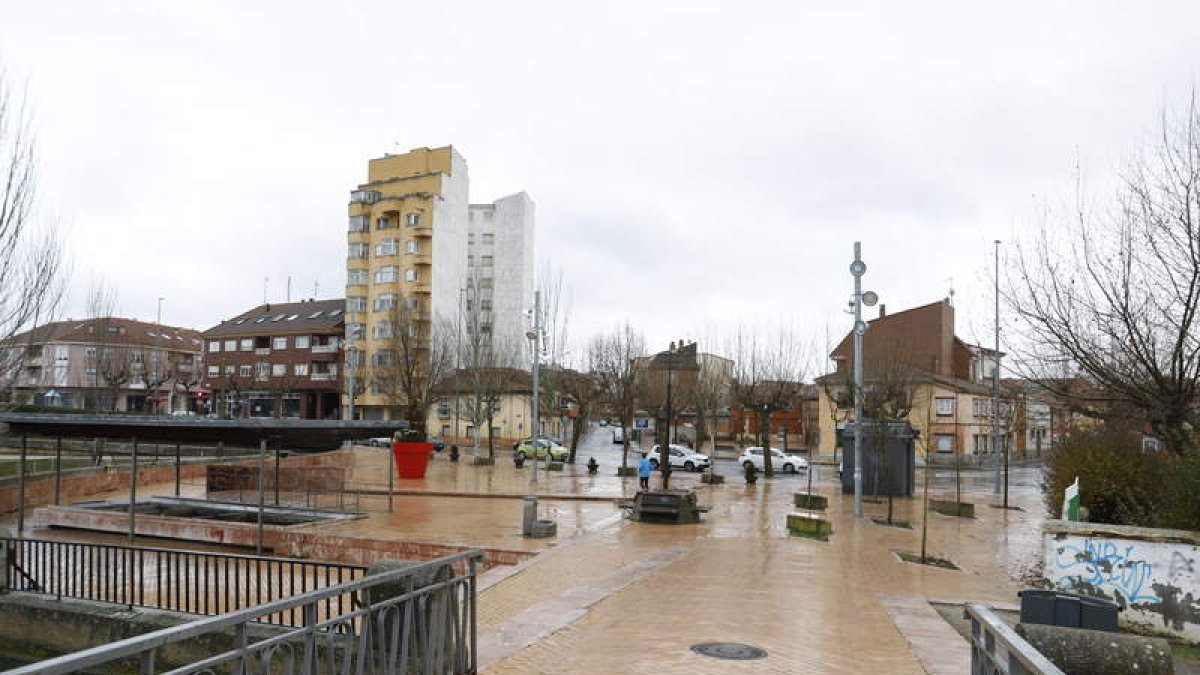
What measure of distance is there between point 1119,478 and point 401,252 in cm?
Result: 5611

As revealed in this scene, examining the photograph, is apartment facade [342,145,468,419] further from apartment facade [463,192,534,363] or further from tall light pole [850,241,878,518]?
tall light pole [850,241,878,518]

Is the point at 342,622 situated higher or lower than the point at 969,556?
higher

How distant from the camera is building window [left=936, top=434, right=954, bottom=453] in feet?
157

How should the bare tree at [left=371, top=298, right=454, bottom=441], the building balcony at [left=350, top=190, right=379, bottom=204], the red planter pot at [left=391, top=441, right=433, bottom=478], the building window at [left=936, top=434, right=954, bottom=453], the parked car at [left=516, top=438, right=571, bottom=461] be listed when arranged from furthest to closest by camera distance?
the building balcony at [left=350, top=190, right=379, bottom=204] → the building window at [left=936, top=434, right=954, bottom=453] → the parked car at [left=516, top=438, right=571, bottom=461] → the bare tree at [left=371, top=298, right=454, bottom=441] → the red planter pot at [left=391, top=441, right=433, bottom=478]

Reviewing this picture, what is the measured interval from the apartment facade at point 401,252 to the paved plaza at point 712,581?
38879 mm

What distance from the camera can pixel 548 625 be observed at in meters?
7.99

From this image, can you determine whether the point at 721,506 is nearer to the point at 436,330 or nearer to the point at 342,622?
the point at 342,622

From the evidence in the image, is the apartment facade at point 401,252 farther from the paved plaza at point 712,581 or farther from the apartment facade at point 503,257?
the paved plaza at point 712,581

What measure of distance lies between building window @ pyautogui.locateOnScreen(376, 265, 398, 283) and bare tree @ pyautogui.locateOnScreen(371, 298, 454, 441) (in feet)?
9.85

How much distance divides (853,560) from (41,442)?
130ft

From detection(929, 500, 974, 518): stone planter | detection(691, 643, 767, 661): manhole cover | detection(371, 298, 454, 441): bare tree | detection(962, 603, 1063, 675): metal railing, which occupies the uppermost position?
detection(371, 298, 454, 441): bare tree

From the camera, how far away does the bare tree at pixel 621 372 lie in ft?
117

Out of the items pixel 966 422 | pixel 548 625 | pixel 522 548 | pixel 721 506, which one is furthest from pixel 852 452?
pixel 966 422

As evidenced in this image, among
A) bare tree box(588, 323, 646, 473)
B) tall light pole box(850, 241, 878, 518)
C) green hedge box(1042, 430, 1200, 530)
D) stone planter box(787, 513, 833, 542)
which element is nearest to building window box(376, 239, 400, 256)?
bare tree box(588, 323, 646, 473)
